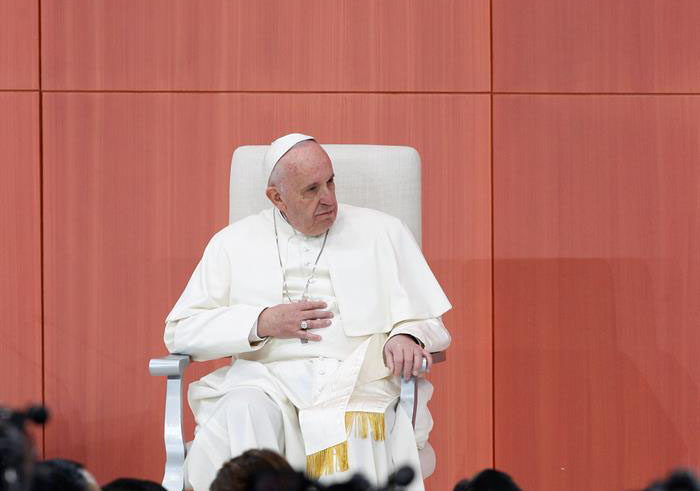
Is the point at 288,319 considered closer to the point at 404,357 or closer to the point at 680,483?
the point at 404,357

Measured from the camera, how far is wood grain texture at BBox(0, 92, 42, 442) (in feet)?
12.2

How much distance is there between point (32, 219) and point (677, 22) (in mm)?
2810

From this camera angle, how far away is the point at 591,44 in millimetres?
3773

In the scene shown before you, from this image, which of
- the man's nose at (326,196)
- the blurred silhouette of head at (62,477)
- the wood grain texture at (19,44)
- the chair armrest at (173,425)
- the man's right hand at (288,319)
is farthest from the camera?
the wood grain texture at (19,44)

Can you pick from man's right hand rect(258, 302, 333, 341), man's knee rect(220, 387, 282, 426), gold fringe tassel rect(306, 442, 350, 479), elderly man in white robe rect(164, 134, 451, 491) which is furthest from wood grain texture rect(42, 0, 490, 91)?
gold fringe tassel rect(306, 442, 350, 479)

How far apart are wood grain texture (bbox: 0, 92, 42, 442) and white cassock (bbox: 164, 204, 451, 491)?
119 cm

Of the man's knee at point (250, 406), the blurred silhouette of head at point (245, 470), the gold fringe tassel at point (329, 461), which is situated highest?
the blurred silhouette of head at point (245, 470)

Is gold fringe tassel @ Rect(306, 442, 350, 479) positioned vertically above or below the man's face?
below

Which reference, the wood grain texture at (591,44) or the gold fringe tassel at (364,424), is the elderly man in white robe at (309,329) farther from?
the wood grain texture at (591,44)

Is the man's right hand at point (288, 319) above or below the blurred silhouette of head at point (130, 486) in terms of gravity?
above

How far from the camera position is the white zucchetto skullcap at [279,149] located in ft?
8.98

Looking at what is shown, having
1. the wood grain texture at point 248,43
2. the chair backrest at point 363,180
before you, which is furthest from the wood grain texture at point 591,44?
the chair backrest at point 363,180

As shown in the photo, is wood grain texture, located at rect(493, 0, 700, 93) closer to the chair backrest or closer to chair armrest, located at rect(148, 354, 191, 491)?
the chair backrest

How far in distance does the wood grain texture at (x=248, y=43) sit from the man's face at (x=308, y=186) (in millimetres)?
1077
